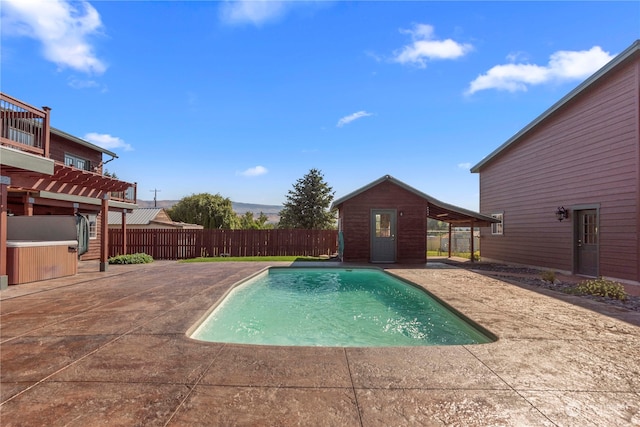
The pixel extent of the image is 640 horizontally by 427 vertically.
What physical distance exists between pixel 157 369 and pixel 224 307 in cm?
352

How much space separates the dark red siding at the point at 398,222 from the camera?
1406 cm

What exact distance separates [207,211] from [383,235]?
1038 inches

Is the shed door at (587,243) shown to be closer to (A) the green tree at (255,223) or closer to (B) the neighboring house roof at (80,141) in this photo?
(B) the neighboring house roof at (80,141)

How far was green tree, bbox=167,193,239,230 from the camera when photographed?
35.9 metres

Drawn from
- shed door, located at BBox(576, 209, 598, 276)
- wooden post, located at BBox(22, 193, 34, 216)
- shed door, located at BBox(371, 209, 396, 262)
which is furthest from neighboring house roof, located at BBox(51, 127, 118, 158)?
shed door, located at BBox(576, 209, 598, 276)

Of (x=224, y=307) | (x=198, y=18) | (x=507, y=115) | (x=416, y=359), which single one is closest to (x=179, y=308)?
(x=224, y=307)

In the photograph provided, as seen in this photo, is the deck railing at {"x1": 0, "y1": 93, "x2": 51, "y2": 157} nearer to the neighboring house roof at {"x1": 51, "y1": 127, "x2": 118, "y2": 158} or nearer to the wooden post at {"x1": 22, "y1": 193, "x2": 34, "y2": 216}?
the wooden post at {"x1": 22, "y1": 193, "x2": 34, "y2": 216}

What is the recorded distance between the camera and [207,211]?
35.9 metres

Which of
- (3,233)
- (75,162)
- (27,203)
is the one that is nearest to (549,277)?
(3,233)

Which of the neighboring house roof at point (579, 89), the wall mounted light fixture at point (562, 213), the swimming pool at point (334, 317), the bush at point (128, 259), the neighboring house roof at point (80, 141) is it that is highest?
the neighboring house roof at point (579, 89)

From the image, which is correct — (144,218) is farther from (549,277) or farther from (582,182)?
(582,182)

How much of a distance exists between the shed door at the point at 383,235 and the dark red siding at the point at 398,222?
0.56 feet

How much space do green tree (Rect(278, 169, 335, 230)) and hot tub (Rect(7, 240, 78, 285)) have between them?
21475 millimetres

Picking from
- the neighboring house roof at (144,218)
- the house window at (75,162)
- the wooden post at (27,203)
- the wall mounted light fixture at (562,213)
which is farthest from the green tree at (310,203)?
the wooden post at (27,203)
